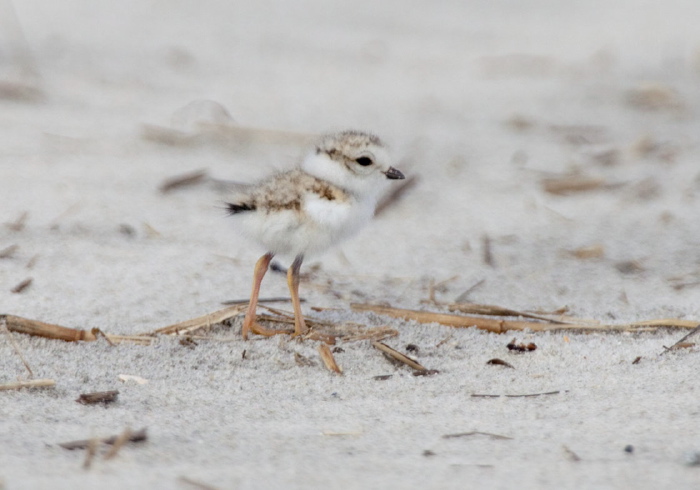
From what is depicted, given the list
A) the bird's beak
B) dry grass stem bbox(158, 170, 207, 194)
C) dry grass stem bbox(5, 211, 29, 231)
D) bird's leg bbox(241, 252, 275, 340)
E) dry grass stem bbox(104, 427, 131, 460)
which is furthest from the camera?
dry grass stem bbox(158, 170, 207, 194)

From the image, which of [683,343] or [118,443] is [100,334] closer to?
[118,443]

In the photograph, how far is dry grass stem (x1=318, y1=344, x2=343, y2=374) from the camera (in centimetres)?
266

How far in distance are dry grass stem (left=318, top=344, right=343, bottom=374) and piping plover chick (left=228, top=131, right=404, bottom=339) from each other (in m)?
0.18

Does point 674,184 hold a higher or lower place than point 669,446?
higher

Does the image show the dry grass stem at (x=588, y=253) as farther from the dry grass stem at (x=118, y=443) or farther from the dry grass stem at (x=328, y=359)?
the dry grass stem at (x=118, y=443)

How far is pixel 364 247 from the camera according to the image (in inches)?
161

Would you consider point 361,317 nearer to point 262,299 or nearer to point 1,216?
point 262,299

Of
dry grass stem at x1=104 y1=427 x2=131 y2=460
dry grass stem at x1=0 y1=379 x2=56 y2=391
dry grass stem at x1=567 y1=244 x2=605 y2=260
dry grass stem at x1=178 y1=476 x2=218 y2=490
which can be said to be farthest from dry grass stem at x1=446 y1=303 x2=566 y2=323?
dry grass stem at x1=178 y1=476 x2=218 y2=490

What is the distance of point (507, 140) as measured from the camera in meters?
5.72

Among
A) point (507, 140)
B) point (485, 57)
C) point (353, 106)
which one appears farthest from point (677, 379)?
point (485, 57)

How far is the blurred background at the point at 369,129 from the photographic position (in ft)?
11.9

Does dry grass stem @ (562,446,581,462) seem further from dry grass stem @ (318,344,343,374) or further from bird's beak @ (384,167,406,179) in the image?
bird's beak @ (384,167,406,179)

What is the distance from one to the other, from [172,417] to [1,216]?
6.54 feet

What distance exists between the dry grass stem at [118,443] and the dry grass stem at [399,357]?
87 cm
